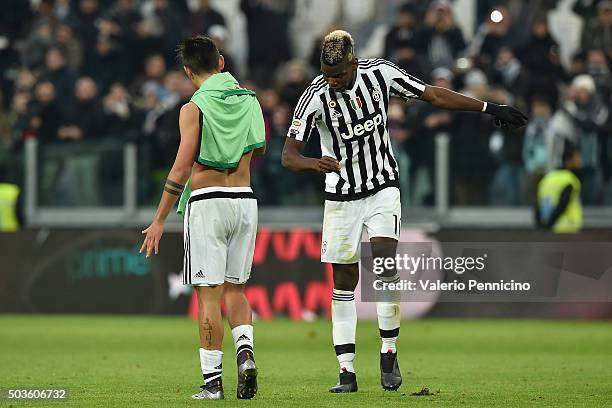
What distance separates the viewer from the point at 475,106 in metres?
9.21

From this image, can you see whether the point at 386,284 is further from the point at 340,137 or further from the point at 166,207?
the point at 166,207

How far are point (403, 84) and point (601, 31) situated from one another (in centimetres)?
976

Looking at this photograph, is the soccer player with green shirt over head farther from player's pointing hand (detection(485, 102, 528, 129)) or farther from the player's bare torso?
player's pointing hand (detection(485, 102, 528, 129))

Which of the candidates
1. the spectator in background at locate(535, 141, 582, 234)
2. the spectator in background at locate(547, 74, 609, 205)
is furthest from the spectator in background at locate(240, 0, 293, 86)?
the spectator in background at locate(535, 141, 582, 234)

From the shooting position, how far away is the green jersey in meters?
8.56

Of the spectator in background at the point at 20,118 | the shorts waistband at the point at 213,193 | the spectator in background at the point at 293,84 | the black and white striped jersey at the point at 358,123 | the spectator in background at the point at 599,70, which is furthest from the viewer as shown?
the spectator in background at the point at 20,118

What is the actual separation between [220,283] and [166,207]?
59 centimetres

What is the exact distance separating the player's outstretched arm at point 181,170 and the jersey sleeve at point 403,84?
59.1 inches

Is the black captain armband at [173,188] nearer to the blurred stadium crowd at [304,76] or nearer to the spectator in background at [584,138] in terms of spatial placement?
the blurred stadium crowd at [304,76]

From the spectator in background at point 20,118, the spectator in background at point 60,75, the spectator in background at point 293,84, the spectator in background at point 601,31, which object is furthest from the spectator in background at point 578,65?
the spectator in background at point 20,118

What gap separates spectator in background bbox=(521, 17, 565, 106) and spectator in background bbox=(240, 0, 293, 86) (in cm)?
349

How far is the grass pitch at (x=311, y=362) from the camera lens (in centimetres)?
884

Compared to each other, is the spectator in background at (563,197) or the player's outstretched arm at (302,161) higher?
the player's outstretched arm at (302,161)

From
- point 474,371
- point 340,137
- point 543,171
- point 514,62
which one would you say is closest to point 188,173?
point 340,137
